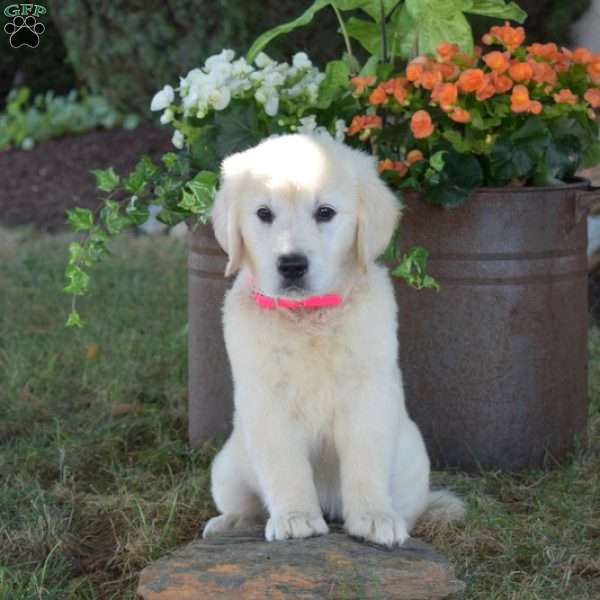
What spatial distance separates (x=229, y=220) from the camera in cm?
272

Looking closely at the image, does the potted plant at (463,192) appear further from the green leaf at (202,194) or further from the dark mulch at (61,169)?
the dark mulch at (61,169)

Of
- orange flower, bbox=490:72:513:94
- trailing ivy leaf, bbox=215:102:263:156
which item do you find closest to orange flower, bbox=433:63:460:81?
orange flower, bbox=490:72:513:94

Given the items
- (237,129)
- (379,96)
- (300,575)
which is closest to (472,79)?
(379,96)

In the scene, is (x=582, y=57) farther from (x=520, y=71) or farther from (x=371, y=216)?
(x=371, y=216)

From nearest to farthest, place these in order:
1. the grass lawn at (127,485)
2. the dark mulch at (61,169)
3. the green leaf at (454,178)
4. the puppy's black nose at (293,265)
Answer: the puppy's black nose at (293,265)
the grass lawn at (127,485)
the green leaf at (454,178)
the dark mulch at (61,169)

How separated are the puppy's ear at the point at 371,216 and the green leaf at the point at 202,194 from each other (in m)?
0.63

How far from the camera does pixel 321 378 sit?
267cm

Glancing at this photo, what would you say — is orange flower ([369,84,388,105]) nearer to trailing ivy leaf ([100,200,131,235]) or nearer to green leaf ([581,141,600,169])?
green leaf ([581,141,600,169])

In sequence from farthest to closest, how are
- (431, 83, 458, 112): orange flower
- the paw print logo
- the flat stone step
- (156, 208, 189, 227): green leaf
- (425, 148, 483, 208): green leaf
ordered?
the paw print logo, (156, 208, 189, 227): green leaf, (425, 148, 483, 208): green leaf, (431, 83, 458, 112): orange flower, the flat stone step

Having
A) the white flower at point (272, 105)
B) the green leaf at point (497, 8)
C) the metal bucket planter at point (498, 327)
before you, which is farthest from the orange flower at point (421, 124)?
the green leaf at point (497, 8)

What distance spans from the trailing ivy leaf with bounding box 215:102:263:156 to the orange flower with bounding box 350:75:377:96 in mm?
319

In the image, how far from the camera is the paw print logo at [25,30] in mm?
8492

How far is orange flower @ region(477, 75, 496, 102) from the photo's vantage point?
319cm

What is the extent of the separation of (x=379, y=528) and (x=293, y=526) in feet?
0.64
